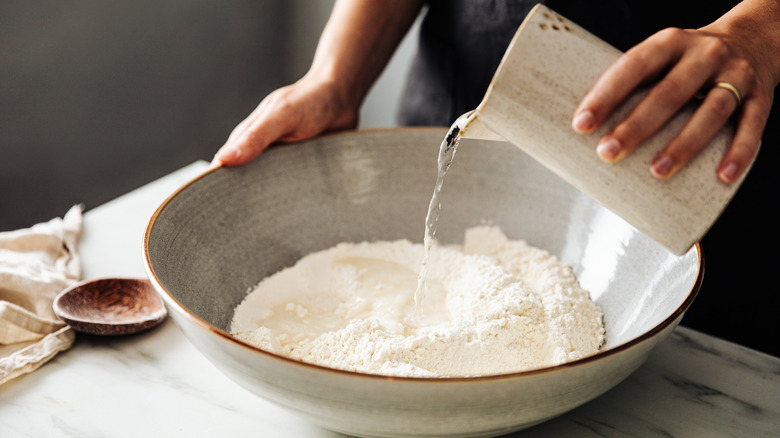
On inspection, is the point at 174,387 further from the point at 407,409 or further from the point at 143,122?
the point at 143,122

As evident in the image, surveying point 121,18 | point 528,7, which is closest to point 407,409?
point 528,7

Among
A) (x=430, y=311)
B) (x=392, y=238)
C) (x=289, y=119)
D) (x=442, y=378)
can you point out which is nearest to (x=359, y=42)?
(x=289, y=119)

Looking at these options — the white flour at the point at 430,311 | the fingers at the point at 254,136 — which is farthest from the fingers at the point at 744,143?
the fingers at the point at 254,136

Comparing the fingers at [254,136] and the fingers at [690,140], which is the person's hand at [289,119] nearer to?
the fingers at [254,136]

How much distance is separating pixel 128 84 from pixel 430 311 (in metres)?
1.56

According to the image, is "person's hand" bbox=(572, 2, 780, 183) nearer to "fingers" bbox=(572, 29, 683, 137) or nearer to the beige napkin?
"fingers" bbox=(572, 29, 683, 137)

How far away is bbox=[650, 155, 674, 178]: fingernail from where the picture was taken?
21.3 inches

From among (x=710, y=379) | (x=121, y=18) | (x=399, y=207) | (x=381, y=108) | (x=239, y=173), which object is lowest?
(x=381, y=108)

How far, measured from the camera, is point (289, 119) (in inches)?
36.5

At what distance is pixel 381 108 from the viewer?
8.36 ft

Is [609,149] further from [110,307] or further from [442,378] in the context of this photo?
[110,307]

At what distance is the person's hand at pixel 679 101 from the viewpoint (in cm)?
54

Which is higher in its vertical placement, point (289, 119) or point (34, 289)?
point (289, 119)

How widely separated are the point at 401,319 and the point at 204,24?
1.78 metres
